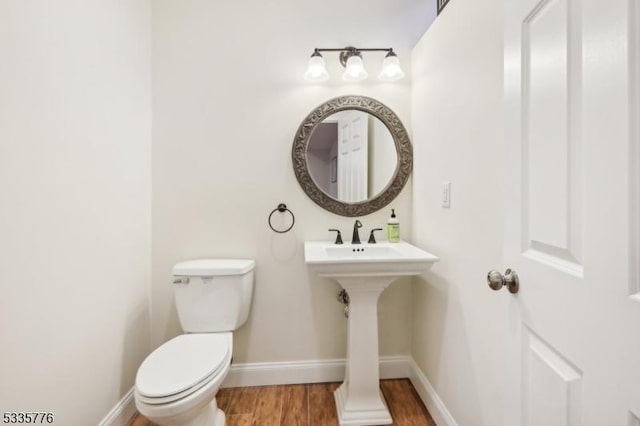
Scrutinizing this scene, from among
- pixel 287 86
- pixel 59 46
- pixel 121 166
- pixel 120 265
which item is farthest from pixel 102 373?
pixel 287 86

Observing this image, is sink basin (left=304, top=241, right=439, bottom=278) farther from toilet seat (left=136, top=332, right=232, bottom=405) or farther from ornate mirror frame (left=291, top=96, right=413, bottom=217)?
toilet seat (left=136, top=332, right=232, bottom=405)

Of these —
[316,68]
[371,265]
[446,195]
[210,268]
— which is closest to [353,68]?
[316,68]

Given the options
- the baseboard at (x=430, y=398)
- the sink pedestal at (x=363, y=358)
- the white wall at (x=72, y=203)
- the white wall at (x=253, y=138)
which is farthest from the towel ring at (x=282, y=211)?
the baseboard at (x=430, y=398)

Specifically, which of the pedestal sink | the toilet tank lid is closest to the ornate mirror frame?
the pedestal sink

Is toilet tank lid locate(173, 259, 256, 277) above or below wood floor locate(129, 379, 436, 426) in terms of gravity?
above

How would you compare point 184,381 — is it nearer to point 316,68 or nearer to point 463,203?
point 463,203

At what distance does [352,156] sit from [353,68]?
502mm

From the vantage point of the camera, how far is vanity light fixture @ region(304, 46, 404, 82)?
5.82 feet

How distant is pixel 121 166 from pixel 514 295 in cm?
175

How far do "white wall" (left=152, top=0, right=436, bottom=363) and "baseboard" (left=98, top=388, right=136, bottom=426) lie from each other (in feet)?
1.09

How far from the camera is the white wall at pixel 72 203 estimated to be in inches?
39.4

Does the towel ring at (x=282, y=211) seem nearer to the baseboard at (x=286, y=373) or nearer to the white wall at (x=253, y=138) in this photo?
the white wall at (x=253, y=138)

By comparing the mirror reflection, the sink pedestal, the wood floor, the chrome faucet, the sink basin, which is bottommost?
the wood floor

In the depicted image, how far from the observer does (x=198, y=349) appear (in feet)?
4.69
